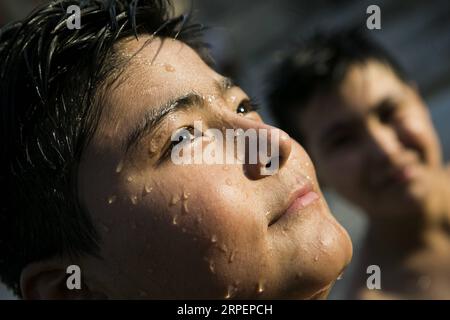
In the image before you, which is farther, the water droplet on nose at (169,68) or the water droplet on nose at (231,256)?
the water droplet on nose at (169,68)

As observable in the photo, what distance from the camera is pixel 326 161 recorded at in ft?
9.72

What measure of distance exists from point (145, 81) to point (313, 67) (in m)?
1.80

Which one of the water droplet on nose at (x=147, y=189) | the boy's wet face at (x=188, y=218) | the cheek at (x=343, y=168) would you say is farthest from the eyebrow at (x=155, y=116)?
the cheek at (x=343, y=168)

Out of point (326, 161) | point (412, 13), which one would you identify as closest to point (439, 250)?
point (326, 161)

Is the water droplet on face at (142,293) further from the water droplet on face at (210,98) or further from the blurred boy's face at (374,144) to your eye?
the blurred boy's face at (374,144)

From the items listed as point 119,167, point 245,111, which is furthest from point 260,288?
point 245,111

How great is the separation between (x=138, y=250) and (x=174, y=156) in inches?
9.9

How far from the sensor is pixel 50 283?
1605mm

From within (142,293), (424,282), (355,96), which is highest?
(355,96)

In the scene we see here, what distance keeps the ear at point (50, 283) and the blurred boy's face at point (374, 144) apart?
164 cm

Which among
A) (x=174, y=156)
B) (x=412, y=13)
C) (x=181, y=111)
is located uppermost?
(x=412, y=13)

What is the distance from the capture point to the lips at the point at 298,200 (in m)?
1.47

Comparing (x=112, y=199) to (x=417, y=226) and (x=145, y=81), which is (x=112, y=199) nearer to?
(x=145, y=81)
